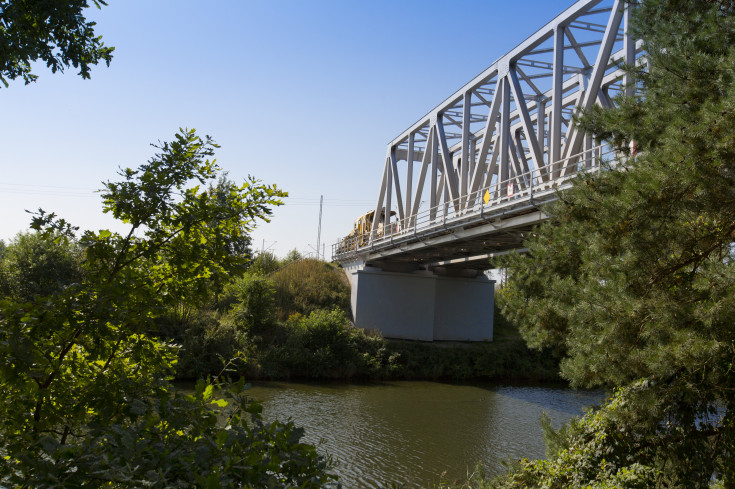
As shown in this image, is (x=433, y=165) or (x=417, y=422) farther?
(x=433, y=165)

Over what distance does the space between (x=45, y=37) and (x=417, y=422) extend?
685 inches

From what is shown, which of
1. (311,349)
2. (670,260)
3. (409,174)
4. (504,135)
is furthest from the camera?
(409,174)

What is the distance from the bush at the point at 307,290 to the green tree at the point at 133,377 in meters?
29.9

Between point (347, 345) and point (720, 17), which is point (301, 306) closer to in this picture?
point (347, 345)

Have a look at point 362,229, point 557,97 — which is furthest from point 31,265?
point 557,97

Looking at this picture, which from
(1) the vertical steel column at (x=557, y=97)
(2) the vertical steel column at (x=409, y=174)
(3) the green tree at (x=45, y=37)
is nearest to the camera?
(3) the green tree at (x=45, y=37)

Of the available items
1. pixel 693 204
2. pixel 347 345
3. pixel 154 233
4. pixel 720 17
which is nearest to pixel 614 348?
pixel 693 204

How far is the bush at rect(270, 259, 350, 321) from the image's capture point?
35.7 meters

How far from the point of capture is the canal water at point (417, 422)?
47.2 feet

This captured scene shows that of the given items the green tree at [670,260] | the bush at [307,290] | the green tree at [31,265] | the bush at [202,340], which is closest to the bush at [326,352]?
the bush at [202,340]

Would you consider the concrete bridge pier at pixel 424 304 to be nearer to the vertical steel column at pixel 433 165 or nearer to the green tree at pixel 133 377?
the vertical steel column at pixel 433 165

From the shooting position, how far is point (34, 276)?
94.3ft

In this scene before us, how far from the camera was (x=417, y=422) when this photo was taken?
19.8m

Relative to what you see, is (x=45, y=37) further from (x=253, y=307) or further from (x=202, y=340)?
(x=253, y=307)
